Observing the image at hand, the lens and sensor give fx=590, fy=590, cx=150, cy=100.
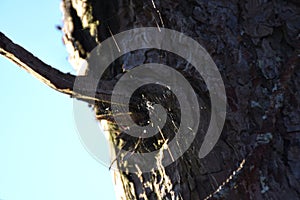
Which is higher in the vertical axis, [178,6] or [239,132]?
[178,6]

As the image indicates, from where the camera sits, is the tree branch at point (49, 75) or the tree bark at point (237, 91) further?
the tree branch at point (49, 75)

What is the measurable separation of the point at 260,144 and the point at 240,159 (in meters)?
0.08

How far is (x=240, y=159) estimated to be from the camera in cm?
135

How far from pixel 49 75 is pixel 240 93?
46 centimetres

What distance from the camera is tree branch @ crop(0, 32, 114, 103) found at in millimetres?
1439

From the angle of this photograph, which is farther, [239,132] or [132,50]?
[132,50]

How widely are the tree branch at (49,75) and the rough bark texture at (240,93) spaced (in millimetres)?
101

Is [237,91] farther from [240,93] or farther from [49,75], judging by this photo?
[49,75]

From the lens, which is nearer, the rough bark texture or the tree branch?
the rough bark texture

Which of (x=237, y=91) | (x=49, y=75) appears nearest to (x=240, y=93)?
(x=237, y=91)

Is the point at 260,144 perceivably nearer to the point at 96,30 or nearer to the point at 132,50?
the point at 132,50

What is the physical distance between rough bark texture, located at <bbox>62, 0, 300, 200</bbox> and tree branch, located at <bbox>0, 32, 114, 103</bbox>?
0.33ft

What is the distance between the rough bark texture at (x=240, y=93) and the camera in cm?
130

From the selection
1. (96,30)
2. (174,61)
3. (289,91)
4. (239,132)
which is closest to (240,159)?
(239,132)
